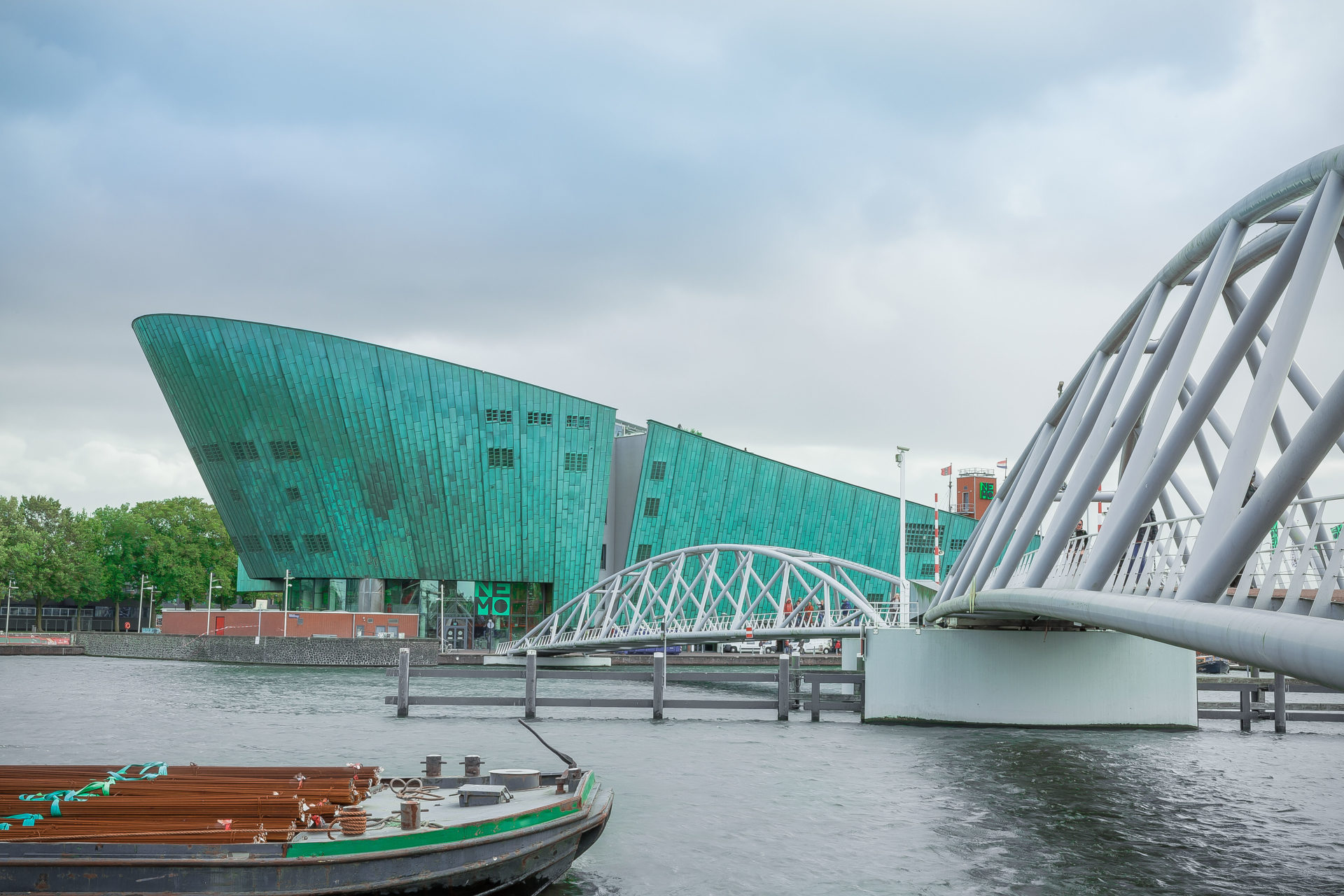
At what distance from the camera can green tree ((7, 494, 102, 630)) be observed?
116062 millimetres

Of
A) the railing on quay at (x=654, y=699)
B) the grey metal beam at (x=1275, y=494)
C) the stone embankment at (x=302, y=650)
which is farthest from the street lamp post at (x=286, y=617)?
the grey metal beam at (x=1275, y=494)

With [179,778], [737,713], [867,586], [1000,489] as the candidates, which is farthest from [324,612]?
[179,778]

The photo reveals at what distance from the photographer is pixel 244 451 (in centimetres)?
8625

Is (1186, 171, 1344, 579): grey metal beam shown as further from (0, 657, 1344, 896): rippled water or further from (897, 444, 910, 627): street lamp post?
(897, 444, 910, 627): street lamp post

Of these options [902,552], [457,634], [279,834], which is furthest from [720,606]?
[279,834]

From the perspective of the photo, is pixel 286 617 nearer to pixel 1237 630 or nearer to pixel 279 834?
pixel 279 834

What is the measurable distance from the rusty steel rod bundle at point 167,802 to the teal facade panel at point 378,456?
71439 mm

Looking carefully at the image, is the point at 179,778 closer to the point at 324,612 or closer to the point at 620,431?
the point at 324,612

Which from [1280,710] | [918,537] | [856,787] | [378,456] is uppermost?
[378,456]

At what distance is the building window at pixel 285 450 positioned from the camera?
85.2m

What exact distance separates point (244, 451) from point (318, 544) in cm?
872

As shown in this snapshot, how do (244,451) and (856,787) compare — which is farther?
(244,451)

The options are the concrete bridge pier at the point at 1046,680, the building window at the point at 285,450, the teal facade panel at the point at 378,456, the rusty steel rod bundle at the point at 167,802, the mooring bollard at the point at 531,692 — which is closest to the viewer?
the rusty steel rod bundle at the point at 167,802

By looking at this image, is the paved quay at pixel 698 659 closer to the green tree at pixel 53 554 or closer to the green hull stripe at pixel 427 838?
the green tree at pixel 53 554
